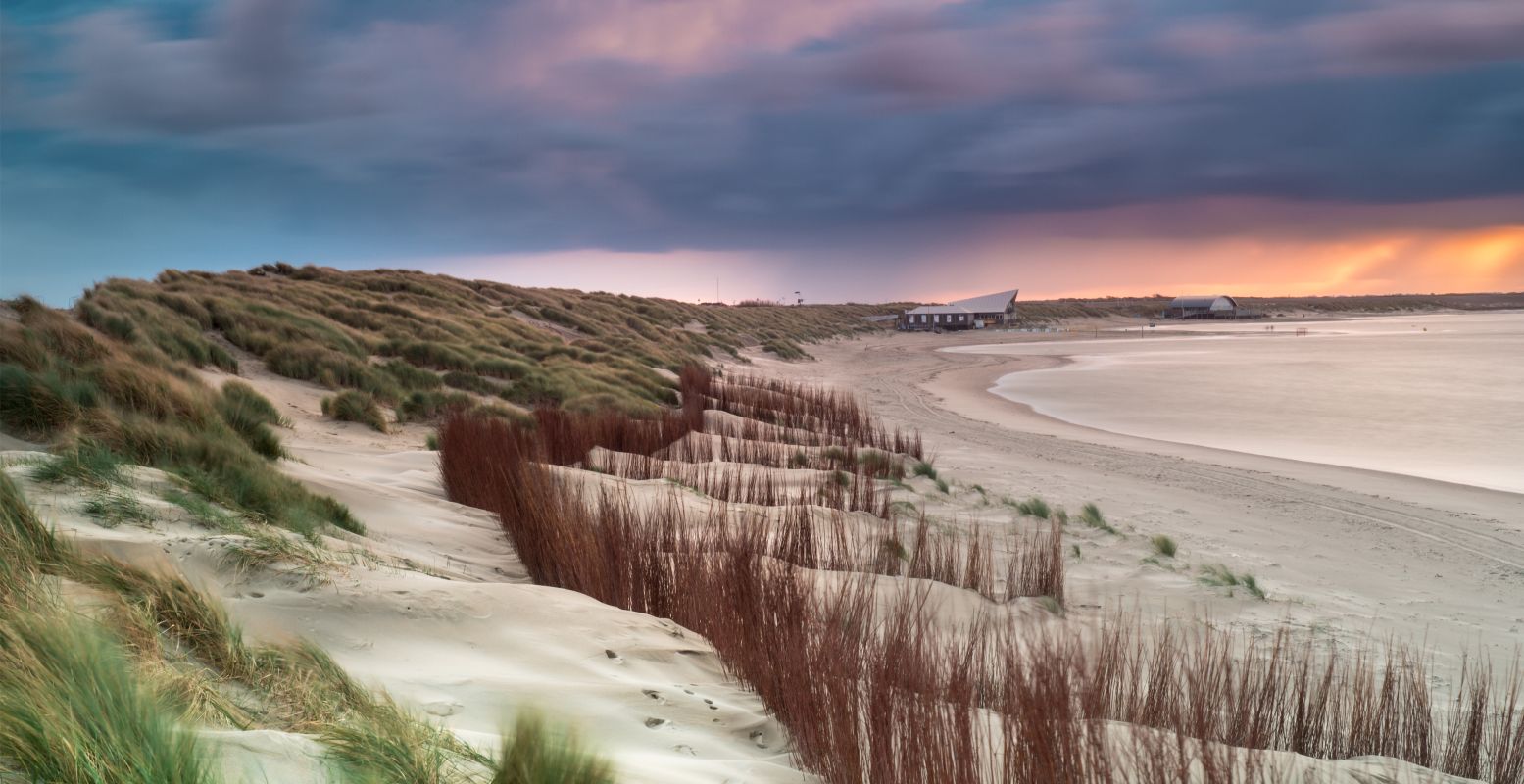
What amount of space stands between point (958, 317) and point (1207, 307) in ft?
130

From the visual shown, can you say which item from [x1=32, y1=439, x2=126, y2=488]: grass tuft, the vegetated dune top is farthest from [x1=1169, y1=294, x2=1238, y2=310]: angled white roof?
[x1=32, y1=439, x2=126, y2=488]: grass tuft

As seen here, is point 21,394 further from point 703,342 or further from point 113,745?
point 703,342

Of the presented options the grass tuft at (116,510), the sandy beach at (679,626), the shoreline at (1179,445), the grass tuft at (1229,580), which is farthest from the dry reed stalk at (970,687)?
the shoreline at (1179,445)

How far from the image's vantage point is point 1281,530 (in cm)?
922

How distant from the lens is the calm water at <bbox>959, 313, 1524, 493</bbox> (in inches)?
596

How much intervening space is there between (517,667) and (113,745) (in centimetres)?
161

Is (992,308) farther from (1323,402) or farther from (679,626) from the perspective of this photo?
(679,626)

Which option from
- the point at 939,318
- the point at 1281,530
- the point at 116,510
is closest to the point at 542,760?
the point at 116,510

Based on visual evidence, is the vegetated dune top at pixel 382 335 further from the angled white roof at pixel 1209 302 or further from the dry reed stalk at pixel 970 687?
the angled white roof at pixel 1209 302

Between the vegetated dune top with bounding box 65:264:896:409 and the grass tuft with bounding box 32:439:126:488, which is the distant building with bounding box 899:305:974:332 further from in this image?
the grass tuft with bounding box 32:439:126:488

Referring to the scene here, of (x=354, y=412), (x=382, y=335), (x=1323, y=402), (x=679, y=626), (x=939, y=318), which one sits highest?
(x=939, y=318)

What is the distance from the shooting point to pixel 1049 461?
13.4 m

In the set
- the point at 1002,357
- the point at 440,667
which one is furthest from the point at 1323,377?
the point at 440,667

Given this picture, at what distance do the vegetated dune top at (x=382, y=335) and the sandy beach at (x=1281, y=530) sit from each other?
7082mm
